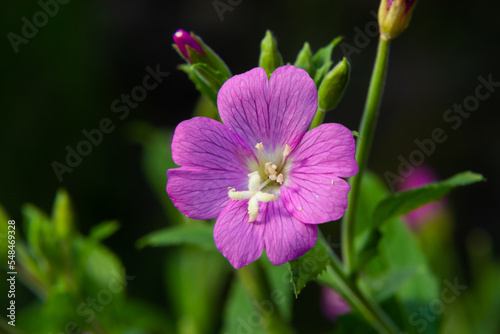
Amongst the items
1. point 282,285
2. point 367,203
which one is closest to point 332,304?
point 282,285

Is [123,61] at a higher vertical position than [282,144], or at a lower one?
higher

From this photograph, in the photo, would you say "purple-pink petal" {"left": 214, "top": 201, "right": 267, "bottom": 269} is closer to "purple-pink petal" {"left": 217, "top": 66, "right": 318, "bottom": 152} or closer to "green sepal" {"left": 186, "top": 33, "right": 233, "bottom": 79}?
"purple-pink petal" {"left": 217, "top": 66, "right": 318, "bottom": 152}

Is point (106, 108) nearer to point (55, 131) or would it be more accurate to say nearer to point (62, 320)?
point (55, 131)

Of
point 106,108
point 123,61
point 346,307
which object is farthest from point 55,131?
point 346,307

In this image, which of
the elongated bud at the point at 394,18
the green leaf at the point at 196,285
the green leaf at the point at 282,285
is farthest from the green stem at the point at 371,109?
the green leaf at the point at 196,285

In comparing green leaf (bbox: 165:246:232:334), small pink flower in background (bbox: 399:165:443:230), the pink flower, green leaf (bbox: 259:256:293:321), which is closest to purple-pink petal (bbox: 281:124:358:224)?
the pink flower

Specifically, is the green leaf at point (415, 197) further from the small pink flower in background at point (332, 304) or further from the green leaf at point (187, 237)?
the small pink flower in background at point (332, 304)
